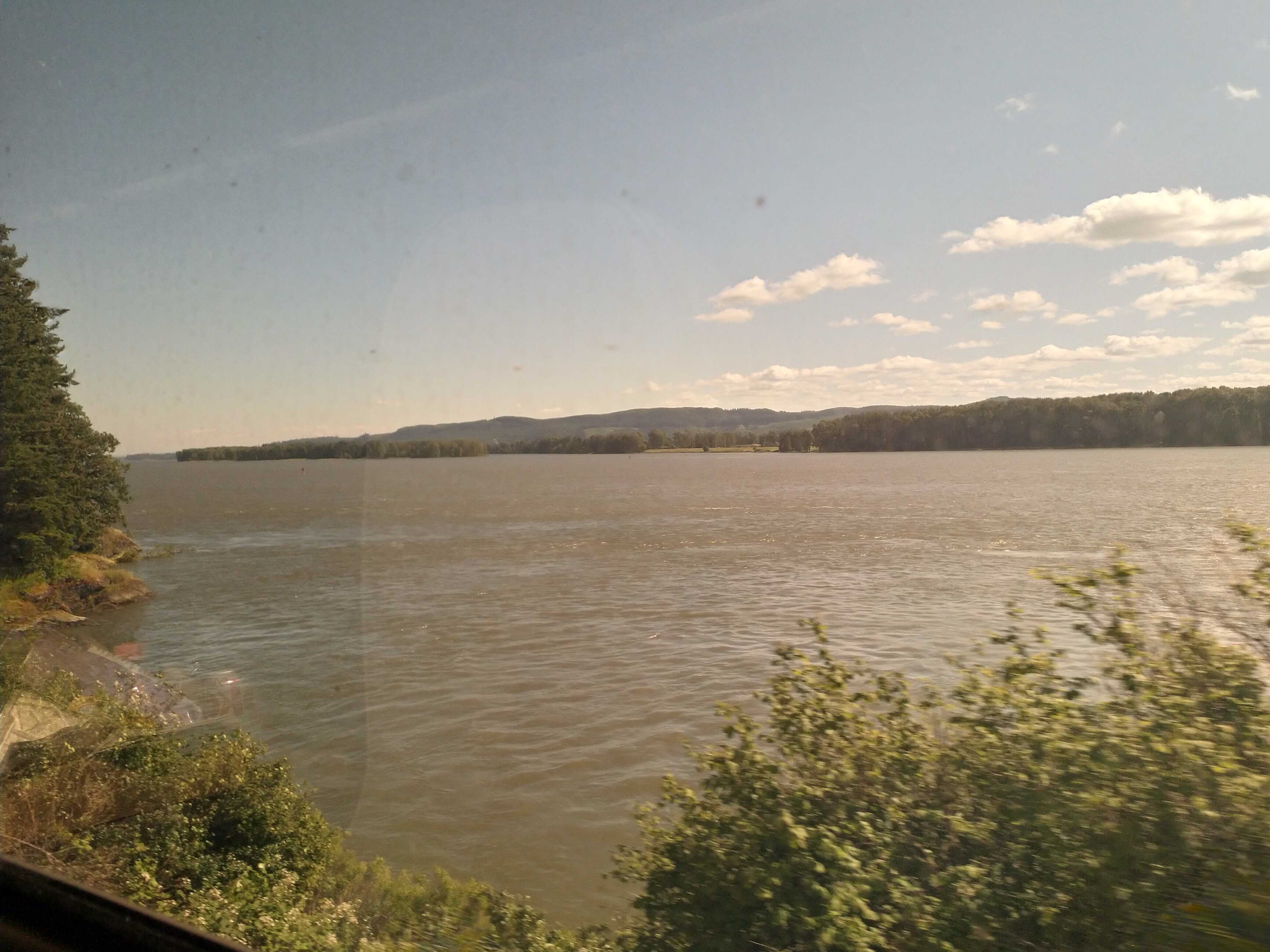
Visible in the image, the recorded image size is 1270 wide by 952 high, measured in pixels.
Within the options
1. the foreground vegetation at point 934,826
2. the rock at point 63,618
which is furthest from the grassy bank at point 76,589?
the foreground vegetation at point 934,826

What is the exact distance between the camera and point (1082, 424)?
10547 mm

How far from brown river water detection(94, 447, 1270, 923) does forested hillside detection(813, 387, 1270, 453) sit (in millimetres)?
812

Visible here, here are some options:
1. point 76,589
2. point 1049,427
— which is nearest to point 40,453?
point 76,589

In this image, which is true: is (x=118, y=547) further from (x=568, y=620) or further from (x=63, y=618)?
(x=568, y=620)

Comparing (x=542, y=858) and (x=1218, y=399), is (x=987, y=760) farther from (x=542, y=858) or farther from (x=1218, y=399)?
(x=542, y=858)

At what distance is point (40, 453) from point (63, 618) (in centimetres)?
611

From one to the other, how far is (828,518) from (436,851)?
26.1m

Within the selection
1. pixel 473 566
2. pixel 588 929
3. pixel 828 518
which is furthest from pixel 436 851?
pixel 828 518

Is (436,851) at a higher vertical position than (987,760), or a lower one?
lower

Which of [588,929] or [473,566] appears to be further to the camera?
[473,566]

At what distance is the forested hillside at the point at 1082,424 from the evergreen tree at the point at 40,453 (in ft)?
25.8

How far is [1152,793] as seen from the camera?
252 centimetres

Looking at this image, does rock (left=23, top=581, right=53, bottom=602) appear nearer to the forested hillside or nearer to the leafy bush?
the forested hillside

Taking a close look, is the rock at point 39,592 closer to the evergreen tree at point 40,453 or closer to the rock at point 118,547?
the evergreen tree at point 40,453
